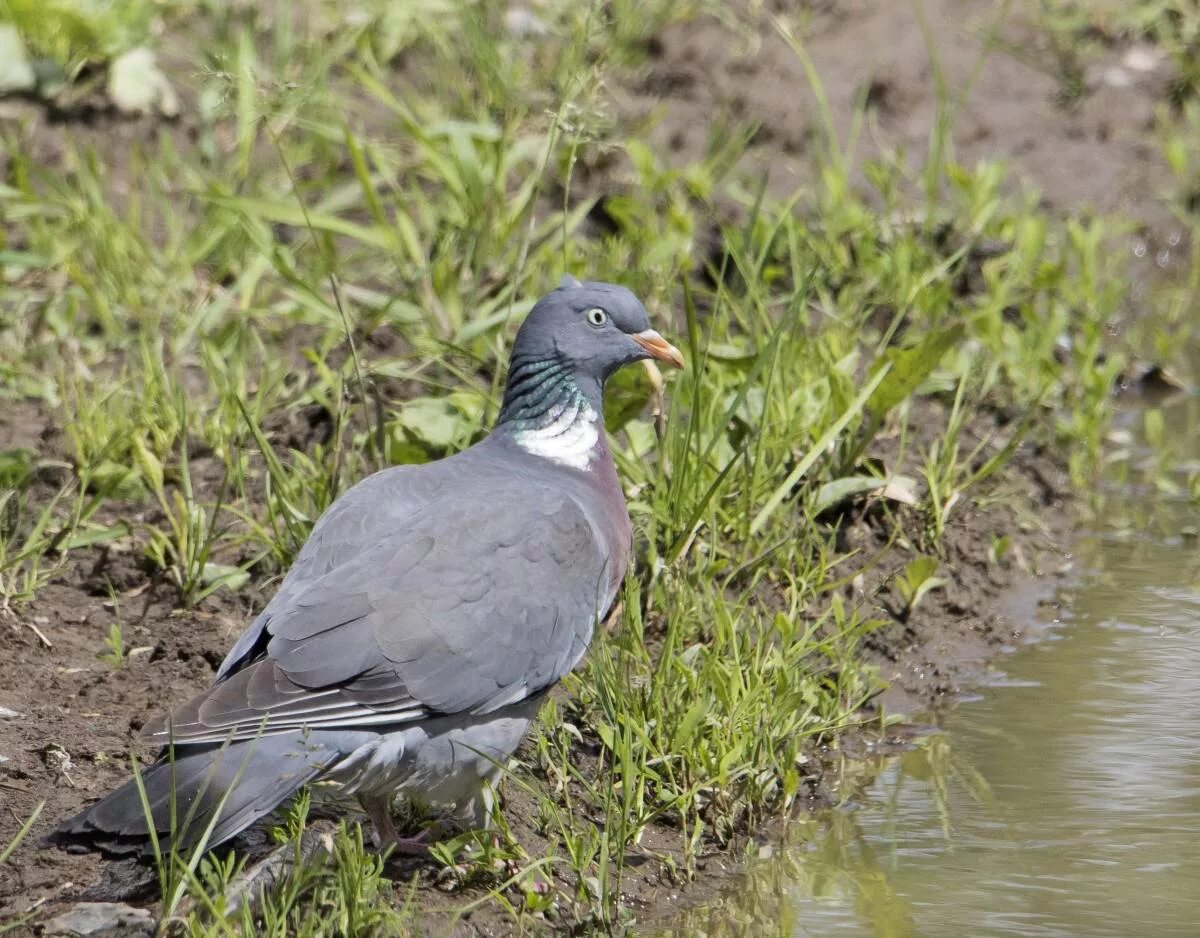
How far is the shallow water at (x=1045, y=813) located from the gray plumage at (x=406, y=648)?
588 mm

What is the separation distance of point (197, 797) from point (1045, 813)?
6.06 feet

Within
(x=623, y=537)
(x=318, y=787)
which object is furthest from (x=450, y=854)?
(x=623, y=537)

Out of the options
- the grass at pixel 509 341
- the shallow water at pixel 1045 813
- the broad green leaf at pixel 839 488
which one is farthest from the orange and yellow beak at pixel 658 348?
the shallow water at pixel 1045 813

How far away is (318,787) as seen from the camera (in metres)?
3.58

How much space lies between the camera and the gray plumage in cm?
331

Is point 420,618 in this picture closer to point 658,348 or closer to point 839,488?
point 658,348

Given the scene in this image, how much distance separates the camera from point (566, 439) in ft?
A: 14.0

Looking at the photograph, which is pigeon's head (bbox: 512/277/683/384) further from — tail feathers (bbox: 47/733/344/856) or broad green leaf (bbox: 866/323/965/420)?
tail feathers (bbox: 47/733/344/856)

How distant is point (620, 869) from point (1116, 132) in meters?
5.40

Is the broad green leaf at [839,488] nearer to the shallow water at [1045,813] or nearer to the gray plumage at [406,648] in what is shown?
the shallow water at [1045,813]

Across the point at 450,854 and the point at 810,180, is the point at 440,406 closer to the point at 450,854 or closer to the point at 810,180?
the point at 450,854

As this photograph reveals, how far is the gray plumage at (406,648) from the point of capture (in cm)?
331

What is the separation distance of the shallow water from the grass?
7.8 inches

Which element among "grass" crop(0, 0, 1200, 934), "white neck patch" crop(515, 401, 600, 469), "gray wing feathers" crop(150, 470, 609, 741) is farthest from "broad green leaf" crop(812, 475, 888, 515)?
"gray wing feathers" crop(150, 470, 609, 741)
